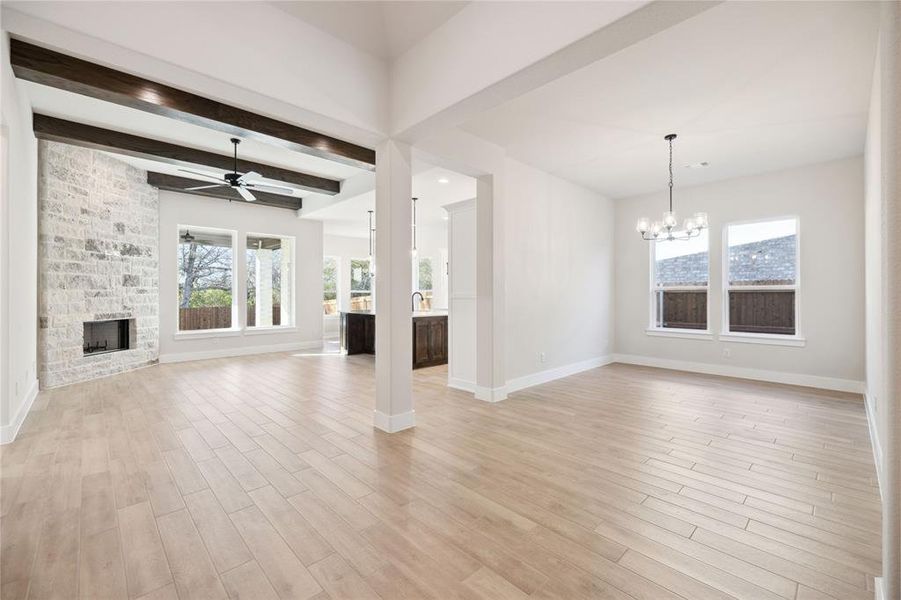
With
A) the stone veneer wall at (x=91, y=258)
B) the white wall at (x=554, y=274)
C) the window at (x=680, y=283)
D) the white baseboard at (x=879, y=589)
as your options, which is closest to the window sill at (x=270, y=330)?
the stone veneer wall at (x=91, y=258)

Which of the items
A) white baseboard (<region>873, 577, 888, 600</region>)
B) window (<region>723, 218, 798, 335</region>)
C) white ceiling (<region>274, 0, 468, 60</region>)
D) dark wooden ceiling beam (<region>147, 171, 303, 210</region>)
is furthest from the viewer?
dark wooden ceiling beam (<region>147, 171, 303, 210</region>)

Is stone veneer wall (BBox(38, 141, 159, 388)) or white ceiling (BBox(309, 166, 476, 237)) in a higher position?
white ceiling (BBox(309, 166, 476, 237))

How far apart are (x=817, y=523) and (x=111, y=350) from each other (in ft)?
27.5

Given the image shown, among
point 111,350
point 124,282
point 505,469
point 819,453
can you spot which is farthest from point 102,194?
point 819,453

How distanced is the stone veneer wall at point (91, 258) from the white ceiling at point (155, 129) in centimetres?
65

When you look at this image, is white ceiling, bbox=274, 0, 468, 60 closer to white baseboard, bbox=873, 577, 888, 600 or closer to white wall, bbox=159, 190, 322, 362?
white baseboard, bbox=873, 577, 888, 600

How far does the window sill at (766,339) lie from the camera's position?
5.46 metres

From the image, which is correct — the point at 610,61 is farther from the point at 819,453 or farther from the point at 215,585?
the point at 215,585

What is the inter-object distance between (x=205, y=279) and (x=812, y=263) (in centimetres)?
999

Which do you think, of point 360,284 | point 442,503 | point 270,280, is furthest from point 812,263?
point 360,284

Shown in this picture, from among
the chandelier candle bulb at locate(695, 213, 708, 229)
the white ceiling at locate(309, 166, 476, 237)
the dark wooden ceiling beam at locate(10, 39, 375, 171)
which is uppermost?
the white ceiling at locate(309, 166, 476, 237)

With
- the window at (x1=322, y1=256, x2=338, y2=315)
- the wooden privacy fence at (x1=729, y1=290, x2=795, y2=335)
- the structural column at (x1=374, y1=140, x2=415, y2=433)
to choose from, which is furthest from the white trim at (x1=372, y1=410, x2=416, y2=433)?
the window at (x1=322, y1=256, x2=338, y2=315)

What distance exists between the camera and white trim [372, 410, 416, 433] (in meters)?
3.54

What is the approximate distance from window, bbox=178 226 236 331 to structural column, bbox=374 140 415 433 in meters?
5.70
